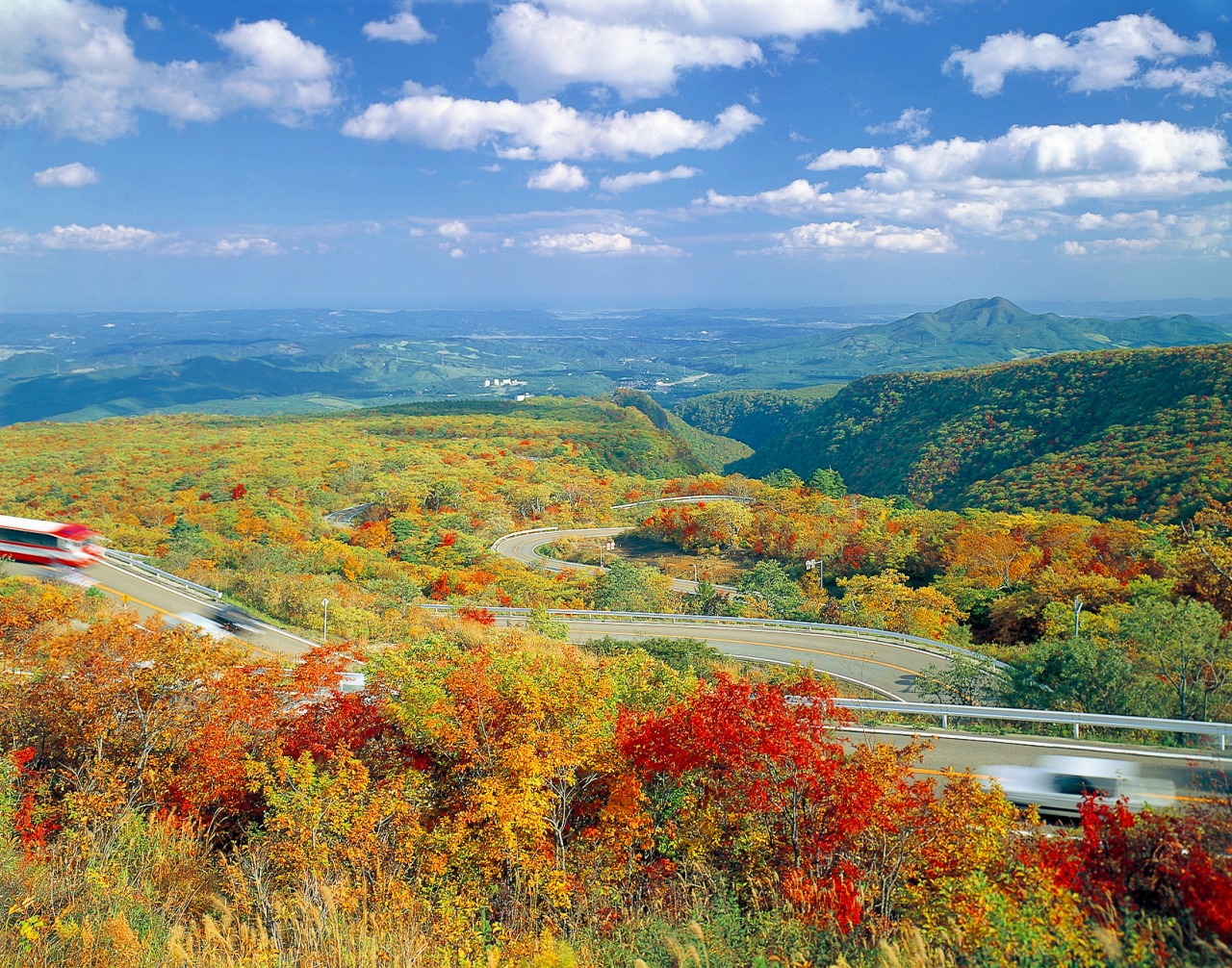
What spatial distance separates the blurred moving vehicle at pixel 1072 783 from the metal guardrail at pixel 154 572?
23.7m

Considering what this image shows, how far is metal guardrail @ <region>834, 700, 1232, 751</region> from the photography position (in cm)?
1144

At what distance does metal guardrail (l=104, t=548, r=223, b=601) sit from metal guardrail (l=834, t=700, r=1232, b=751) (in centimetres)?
2134

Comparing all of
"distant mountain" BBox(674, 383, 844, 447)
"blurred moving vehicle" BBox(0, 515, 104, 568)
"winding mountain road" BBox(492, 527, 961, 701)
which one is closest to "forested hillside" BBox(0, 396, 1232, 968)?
"winding mountain road" BBox(492, 527, 961, 701)

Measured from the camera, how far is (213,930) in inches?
211

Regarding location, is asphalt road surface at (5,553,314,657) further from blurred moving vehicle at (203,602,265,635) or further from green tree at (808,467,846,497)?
green tree at (808,467,846,497)

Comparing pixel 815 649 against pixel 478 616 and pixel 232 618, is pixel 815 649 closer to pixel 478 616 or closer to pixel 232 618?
pixel 478 616

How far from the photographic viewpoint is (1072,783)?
1023 cm

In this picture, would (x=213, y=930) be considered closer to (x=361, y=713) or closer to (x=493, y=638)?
(x=361, y=713)

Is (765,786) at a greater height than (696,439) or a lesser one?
greater

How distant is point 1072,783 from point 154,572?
2915 cm

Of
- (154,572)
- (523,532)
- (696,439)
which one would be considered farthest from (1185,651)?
(696,439)

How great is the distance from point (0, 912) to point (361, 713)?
518 centimetres

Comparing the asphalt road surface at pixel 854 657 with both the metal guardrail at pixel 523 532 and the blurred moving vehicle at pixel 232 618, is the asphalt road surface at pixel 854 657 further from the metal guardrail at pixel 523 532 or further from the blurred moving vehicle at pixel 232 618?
the metal guardrail at pixel 523 532

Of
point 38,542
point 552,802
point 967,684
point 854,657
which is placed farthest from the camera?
point 38,542
